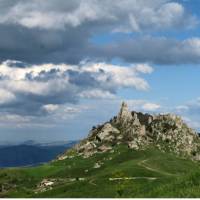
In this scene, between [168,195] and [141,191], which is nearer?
[168,195]

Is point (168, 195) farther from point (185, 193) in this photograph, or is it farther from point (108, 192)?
point (108, 192)

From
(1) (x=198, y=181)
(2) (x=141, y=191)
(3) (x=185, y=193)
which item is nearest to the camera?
(3) (x=185, y=193)

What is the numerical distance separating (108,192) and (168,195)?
549 ft

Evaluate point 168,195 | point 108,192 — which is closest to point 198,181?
point 168,195

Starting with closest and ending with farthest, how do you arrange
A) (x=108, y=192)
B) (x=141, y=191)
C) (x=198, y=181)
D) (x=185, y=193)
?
(x=185, y=193) < (x=198, y=181) < (x=141, y=191) < (x=108, y=192)

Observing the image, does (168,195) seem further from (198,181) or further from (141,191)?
(141,191)

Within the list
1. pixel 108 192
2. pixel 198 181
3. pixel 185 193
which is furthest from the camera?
pixel 108 192

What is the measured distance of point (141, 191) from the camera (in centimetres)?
2956

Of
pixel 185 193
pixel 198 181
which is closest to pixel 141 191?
pixel 198 181

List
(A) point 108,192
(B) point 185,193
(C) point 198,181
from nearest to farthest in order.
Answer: (B) point 185,193, (C) point 198,181, (A) point 108,192

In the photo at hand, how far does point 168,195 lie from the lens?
2352 cm

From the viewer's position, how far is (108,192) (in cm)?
18812

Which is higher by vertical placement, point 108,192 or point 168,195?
point 168,195

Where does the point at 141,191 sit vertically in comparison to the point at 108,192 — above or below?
above
